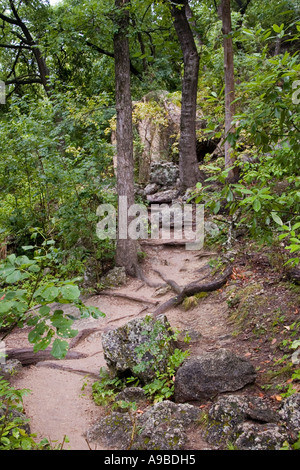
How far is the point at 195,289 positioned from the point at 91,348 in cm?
222

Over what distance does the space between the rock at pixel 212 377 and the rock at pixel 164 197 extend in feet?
26.6

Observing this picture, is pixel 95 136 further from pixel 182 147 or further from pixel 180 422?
pixel 180 422

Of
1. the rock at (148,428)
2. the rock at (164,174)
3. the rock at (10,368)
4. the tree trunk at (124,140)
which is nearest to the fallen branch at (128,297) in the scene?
the tree trunk at (124,140)

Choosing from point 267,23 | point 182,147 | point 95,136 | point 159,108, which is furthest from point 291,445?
point 267,23

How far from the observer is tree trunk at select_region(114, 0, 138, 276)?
8.35 metres

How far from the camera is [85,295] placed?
8.27m

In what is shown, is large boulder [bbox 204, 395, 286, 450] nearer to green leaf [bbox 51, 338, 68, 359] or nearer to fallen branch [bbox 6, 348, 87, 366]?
green leaf [bbox 51, 338, 68, 359]

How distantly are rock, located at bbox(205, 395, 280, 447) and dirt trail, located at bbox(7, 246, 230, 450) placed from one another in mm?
1277

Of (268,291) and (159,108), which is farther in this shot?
(159,108)

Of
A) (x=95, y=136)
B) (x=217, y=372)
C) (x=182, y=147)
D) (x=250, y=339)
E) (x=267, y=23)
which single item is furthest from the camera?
(x=267, y=23)

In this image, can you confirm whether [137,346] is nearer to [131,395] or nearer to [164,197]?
[131,395]

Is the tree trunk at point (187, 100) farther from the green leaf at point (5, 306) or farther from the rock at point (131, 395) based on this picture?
the green leaf at point (5, 306)

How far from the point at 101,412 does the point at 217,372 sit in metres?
1.48

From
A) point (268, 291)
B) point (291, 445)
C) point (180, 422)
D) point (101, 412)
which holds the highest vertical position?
point (268, 291)
